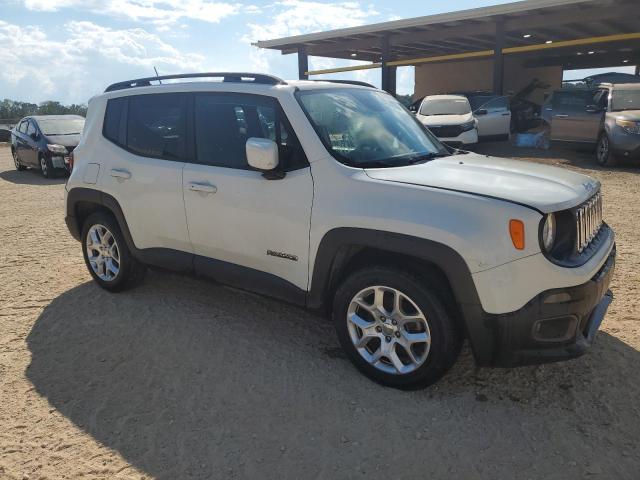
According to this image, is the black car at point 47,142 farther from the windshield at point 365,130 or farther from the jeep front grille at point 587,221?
the jeep front grille at point 587,221

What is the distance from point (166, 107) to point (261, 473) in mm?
2825

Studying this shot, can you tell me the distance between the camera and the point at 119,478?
250 cm

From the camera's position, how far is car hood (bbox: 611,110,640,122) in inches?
410

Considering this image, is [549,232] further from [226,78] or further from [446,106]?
[446,106]

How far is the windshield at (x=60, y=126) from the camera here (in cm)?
1350

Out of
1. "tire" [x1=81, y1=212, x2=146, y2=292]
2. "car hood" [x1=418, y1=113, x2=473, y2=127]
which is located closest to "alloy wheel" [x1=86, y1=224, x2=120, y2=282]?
"tire" [x1=81, y1=212, x2=146, y2=292]

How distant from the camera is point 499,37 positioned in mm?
18156

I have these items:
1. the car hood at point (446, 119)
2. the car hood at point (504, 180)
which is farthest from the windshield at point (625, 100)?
the car hood at point (504, 180)

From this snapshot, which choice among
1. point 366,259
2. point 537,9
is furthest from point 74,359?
point 537,9

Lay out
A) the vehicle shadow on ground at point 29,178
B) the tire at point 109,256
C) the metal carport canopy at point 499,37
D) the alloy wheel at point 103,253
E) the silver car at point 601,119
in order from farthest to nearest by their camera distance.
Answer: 1. the metal carport canopy at point 499,37
2. the vehicle shadow on ground at point 29,178
3. the silver car at point 601,119
4. the alloy wheel at point 103,253
5. the tire at point 109,256

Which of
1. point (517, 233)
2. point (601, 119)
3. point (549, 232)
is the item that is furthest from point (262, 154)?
point (601, 119)

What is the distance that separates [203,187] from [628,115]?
10.00 m

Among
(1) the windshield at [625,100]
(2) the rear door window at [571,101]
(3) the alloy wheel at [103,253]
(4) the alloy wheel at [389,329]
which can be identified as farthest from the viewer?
(2) the rear door window at [571,101]

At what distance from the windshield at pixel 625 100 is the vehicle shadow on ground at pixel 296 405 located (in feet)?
30.7
